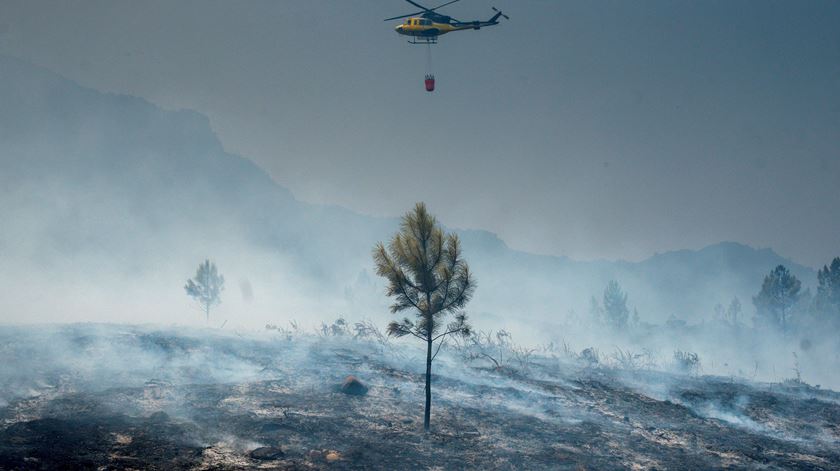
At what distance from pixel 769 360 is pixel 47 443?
309 ft

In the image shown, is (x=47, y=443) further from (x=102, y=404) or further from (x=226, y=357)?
(x=226, y=357)

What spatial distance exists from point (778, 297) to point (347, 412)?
7911 cm

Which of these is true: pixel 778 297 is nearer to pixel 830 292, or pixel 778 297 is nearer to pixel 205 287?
pixel 830 292

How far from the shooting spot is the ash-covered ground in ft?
48.9

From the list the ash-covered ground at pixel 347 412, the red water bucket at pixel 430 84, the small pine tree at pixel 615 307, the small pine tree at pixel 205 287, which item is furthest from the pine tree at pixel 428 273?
the small pine tree at pixel 615 307

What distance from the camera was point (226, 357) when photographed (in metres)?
26.0

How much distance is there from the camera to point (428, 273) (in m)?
19.2

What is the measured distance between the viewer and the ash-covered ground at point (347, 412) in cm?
1491

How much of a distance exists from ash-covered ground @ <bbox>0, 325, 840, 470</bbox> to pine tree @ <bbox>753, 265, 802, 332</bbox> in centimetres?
5191

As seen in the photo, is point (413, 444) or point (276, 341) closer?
point (413, 444)

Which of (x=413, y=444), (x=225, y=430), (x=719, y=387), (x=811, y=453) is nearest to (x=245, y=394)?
→ (x=225, y=430)

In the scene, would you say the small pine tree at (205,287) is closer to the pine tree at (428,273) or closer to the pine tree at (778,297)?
the pine tree at (428,273)

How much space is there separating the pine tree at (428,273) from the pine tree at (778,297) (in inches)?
2912

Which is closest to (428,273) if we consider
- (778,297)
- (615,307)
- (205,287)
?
(205,287)
